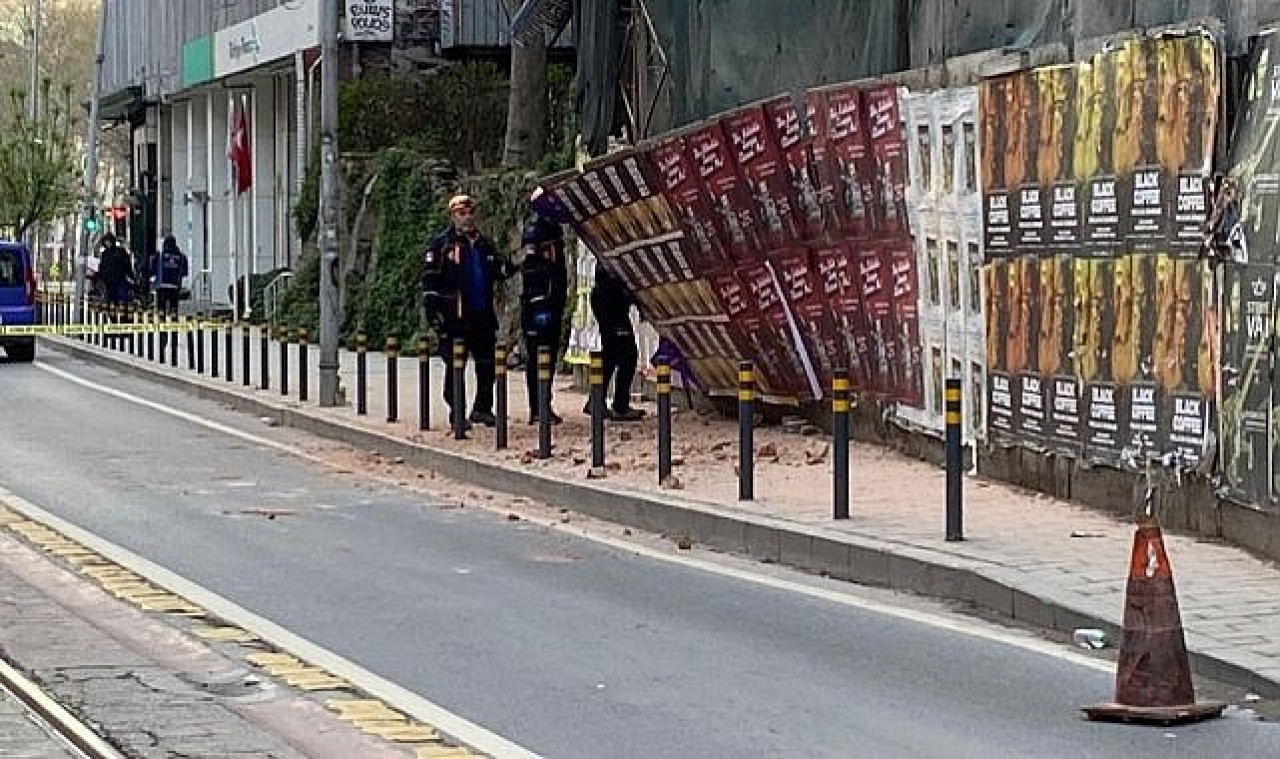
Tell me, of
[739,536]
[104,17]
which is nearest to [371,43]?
[104,17]

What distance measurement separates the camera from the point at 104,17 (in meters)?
46.1

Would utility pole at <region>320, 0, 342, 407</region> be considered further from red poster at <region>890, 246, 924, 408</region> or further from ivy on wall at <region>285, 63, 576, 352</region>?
red poster at <region>890, 246, 924, 408</region>

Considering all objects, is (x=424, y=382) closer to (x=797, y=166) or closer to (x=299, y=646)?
(x=797, y=166)

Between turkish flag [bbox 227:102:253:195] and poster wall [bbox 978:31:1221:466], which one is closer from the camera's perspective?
poster wall [bbox 978:31:1221:466]

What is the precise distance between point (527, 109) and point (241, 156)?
15990 mm

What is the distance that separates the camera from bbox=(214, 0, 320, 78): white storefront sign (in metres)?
45.2

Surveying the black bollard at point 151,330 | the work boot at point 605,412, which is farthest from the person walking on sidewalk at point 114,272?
the work boot at point 605,412

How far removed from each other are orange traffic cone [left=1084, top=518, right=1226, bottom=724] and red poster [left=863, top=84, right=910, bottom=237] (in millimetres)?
8254

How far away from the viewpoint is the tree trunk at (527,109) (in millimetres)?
34688

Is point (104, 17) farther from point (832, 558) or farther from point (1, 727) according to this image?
point (1, 727)

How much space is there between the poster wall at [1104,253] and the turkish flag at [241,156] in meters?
35.7

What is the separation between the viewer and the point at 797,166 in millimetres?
18625

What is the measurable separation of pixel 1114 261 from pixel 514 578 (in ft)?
12.9

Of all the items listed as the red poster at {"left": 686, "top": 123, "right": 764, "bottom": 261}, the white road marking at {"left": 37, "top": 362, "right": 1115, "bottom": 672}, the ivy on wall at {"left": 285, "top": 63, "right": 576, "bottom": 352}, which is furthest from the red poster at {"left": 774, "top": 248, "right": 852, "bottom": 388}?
the ivy on wall at {"left": 285, "top": 63, "right": 576, "bottom": 352}
